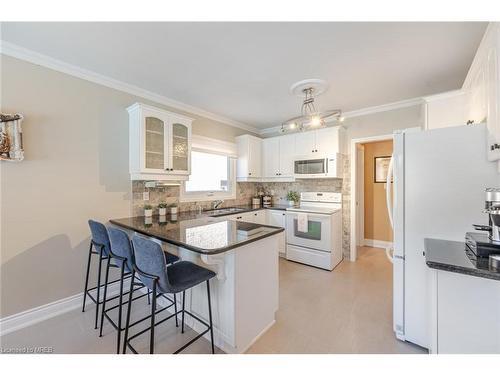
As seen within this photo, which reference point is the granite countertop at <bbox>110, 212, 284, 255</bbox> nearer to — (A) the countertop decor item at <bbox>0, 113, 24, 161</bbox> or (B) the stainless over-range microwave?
(A) the countertop decor item at <bbox>0, 113, 24, 161</bbox>

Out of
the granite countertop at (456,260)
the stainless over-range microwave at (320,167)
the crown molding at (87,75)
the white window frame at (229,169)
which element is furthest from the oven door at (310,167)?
the granite countertop at (456,260)

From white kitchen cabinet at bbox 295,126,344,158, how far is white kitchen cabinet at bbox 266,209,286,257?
1.08 m

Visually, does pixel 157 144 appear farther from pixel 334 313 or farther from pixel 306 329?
pixel 334 313

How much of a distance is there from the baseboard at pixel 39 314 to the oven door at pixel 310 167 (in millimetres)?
3333

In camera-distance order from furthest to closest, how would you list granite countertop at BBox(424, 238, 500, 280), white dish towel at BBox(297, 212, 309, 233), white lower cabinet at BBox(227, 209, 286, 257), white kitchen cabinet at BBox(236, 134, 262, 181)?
white kitchen cabinet at BBox(236, 134, 262, 181) → white lower cabinet at BBox(227, 209, 286, 257) → white dish towel at BBox(297, 212, 309, 233) → granite countertop at BBox(424, 238, 500, 280)

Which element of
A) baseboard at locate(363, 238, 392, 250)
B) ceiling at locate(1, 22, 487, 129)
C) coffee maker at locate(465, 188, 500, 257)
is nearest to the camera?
coffee maker at locate(465, 188, 500, 257)

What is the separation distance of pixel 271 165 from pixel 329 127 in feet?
4.14

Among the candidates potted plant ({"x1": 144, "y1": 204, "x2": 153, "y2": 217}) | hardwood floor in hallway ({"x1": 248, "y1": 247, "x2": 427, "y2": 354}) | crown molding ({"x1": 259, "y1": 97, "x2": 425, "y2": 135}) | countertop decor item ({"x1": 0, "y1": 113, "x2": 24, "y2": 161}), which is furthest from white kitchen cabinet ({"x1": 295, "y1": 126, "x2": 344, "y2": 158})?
countertop decor item ({"x1": 0, "y1": 113, "x2": 24, "y2": 161})

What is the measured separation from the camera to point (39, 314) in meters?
1.97

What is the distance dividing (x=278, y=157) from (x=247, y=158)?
601mm

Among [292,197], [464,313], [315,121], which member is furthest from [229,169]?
[464,313]

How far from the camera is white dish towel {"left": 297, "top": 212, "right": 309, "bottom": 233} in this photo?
3312 millimetres

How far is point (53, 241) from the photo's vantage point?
2057 millimetres

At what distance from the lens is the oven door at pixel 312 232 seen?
10.4ft
